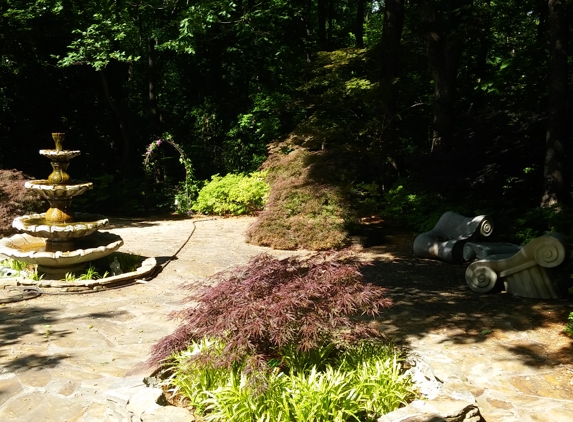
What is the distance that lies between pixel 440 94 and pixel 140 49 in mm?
11570

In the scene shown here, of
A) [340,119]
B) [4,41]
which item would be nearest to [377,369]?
[340,119]

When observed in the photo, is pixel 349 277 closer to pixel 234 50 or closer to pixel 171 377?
pixel 171 377

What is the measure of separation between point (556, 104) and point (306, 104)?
25.2 feet

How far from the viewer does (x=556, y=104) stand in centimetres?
903

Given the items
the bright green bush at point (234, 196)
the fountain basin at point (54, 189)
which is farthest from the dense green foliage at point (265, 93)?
the fountain basin at point (54, 189)

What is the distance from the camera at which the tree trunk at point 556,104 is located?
29.3ft

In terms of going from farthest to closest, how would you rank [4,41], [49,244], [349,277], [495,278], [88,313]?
[4,41] → [49,244] → [495,278] → [88,313] → [349,277]

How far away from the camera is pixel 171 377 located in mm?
4082

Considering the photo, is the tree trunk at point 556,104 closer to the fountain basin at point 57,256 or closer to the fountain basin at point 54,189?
the fountain basin at point 57,256

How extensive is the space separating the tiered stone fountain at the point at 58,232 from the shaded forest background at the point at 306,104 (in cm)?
413

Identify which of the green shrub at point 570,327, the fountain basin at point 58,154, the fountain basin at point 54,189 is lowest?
the green shrub at point 570,327

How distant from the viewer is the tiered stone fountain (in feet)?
25.5

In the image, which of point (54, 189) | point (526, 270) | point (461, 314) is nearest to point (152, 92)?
point (54, 189)

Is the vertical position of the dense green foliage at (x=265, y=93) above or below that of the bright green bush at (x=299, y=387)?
above
